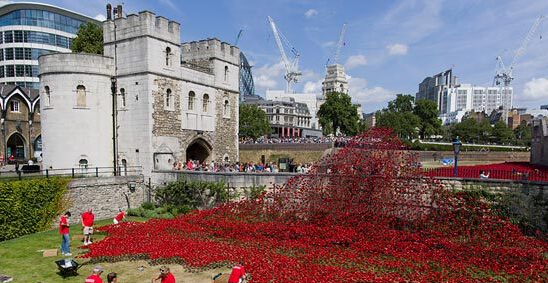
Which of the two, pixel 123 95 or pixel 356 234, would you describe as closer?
pixel 356 234

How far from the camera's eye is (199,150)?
3105 centimetres

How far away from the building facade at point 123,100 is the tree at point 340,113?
4975cm

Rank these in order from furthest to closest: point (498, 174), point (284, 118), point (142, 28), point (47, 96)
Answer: point (284, 118) < point (47, 96) < point (142, 28) < point (498, 174)

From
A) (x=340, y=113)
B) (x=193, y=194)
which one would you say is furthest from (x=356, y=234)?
(x=340, y=113)

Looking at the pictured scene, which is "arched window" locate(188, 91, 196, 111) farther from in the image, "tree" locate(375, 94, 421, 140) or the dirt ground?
"tree" locate(375, 94, 421, 140)

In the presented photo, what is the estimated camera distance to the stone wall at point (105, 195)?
2072 centimetres

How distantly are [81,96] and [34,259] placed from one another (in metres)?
14.0

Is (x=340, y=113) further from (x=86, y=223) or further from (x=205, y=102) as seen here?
(x=86, y=223)

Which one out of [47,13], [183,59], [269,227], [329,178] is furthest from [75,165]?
[47,13]

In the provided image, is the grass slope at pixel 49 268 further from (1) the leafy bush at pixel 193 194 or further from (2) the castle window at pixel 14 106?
(2) the castle window at pixel 14 106

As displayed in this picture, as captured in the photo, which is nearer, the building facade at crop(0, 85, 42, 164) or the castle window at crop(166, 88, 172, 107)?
the castle window at crop(166, 88, 172, 107)

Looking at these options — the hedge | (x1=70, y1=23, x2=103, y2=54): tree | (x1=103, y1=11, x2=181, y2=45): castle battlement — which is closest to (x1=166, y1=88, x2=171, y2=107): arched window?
(x1=103, y1=11, x2=181, y2=45): castle battlement

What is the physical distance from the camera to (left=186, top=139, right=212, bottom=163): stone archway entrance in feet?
96.1

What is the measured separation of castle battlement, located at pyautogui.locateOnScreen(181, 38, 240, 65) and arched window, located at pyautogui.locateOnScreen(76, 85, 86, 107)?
9946 millimetres
